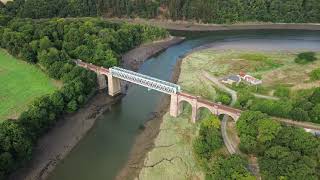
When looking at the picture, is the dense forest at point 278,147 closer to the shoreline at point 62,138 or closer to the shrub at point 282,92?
the shrub at point 282,92

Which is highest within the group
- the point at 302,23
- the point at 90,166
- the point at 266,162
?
the point at 302,23

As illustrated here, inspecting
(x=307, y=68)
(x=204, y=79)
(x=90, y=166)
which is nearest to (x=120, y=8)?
(x=204, y=79)

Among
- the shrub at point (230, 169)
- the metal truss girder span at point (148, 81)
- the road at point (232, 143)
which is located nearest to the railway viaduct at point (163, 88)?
the metal truss girder span at point (148, 81)

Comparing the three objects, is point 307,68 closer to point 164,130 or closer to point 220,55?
point 220,55

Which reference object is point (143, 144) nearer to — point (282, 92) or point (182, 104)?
point (182, 104)

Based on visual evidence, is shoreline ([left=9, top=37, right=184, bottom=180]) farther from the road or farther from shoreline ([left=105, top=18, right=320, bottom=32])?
shoreline ([left=105, top=18, right=320, bottom=32])

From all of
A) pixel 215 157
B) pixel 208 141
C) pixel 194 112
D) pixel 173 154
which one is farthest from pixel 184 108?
pixel 215 157

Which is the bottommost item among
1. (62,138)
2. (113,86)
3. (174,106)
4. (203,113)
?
(62,138)

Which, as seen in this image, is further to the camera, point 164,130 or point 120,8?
point 120,8
